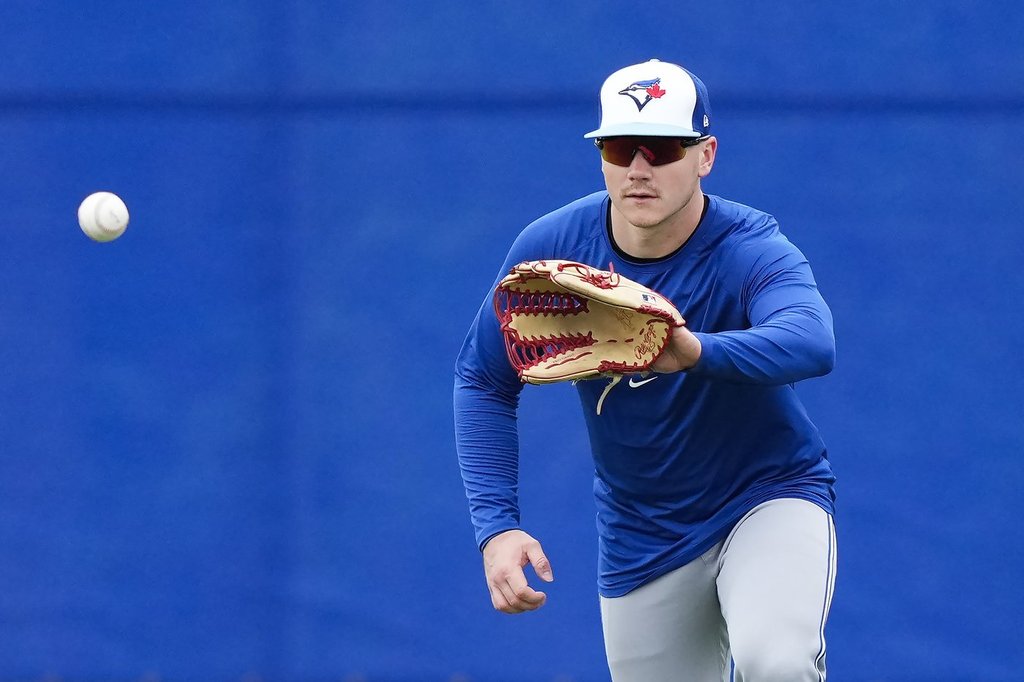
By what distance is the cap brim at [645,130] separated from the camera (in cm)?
324

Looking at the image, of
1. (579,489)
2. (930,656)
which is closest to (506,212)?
(579,489)

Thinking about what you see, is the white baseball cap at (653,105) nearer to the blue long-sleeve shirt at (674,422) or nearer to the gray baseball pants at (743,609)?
the blue long-sleeve shirt at (674,422)

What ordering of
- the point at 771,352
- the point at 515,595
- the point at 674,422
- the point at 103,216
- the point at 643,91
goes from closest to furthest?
the point at 771,352, the point at 515,595, the point at 643,91, the point at 674,422, the point at 103,216

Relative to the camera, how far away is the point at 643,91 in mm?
3309

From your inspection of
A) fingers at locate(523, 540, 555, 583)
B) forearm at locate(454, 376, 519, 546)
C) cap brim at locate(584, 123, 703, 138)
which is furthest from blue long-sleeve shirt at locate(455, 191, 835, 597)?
cap brim at locate(584, 123, 703, 138)

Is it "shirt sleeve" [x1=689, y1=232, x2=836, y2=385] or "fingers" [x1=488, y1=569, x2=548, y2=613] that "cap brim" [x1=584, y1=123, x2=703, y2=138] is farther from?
"fingers" [x1=488, y1=569, x2=548, y2=613]

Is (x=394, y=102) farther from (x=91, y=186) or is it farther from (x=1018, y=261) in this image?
(x=1018, y=261)

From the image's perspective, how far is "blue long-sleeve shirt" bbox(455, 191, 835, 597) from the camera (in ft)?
11.0

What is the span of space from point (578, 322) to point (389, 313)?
7.85 ft

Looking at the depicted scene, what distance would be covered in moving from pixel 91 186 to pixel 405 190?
3.64 feet

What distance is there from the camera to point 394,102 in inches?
206

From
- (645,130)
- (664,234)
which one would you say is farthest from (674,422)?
(645,130)

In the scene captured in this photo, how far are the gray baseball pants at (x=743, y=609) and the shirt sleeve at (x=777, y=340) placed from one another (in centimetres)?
49

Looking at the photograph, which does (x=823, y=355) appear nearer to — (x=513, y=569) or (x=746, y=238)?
(x=746, y=238)
